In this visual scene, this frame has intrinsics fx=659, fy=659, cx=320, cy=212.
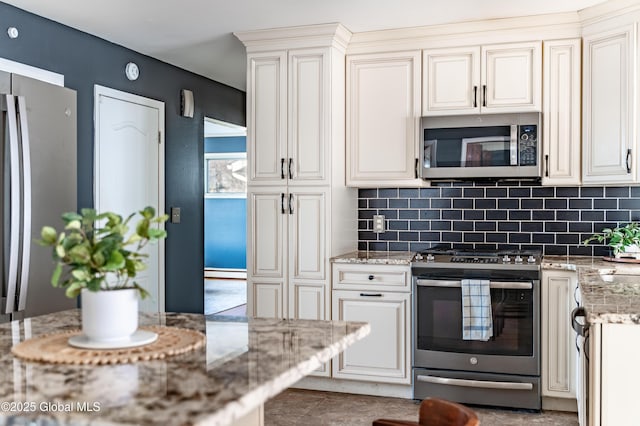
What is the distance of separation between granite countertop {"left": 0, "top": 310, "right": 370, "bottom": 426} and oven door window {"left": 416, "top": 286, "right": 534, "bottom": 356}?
2284mm

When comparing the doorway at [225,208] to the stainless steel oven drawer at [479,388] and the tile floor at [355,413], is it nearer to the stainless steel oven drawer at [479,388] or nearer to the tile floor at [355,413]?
the tile floor at [355,413]

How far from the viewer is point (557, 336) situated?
392 centimetres

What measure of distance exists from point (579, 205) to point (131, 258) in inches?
141

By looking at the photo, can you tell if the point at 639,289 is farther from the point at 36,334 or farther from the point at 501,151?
the point at 36,334

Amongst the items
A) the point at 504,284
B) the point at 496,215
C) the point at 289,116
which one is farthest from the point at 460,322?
the point at 289,116

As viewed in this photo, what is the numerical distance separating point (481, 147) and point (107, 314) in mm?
3176

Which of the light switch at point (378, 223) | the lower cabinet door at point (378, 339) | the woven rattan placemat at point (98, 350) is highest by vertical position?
the light switch at point (378, 223)

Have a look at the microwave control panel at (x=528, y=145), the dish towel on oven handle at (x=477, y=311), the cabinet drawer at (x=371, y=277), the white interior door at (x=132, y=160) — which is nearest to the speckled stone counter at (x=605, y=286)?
the dish towel on oven handle at (x=477, y=311)

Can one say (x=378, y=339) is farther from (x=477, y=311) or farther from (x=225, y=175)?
(x=225, y=175)

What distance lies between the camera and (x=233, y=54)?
5.06m

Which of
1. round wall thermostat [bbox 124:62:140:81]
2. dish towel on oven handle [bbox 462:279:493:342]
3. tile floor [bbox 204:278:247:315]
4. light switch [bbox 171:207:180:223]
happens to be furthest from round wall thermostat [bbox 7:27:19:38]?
tile floor [bbox 204:278:247:315]

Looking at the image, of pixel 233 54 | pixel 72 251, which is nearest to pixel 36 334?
pixel 72 251

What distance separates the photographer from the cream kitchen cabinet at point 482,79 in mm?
4195

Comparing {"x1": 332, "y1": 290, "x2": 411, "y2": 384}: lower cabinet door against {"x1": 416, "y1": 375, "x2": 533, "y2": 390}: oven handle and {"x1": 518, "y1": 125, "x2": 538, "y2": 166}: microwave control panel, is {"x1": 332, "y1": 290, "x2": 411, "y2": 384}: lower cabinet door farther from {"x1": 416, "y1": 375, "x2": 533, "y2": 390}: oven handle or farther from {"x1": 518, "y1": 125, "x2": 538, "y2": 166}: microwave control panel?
{"x1": 518, "y1": 125, "x2": 538, "y2": 166}: microwave control panel
